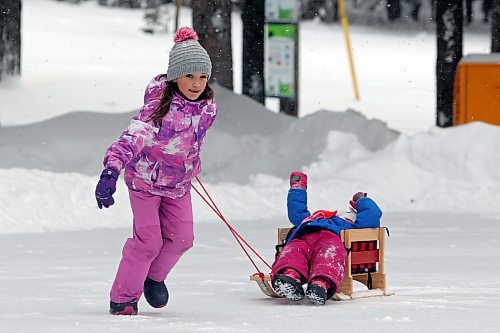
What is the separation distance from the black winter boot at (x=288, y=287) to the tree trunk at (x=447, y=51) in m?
10.7

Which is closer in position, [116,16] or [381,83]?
[381,83]

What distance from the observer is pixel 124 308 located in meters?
6.34

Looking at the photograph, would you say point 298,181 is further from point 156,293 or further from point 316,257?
point 156,293

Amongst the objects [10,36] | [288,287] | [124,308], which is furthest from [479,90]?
[124,308]

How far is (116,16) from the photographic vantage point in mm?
44281

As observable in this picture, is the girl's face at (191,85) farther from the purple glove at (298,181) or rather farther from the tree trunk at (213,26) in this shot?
the tree trunk at (213,26)

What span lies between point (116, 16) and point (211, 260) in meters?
35.6

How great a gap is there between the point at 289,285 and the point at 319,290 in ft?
0.52

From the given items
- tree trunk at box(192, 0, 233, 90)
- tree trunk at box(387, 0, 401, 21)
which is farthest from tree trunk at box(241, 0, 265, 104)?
tree trunk at box(387, 0, 401, 21)

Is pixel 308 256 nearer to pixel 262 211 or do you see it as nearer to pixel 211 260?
pixel 211 260

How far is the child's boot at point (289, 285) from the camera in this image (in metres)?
6.58

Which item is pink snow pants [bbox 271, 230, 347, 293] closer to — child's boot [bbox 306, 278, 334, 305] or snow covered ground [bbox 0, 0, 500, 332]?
child's boot [bbox 306, 278, 334, 305]

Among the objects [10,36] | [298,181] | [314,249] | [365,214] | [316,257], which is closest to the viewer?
[316,257]

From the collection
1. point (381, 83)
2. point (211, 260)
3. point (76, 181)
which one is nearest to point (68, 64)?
point (381, 83)
